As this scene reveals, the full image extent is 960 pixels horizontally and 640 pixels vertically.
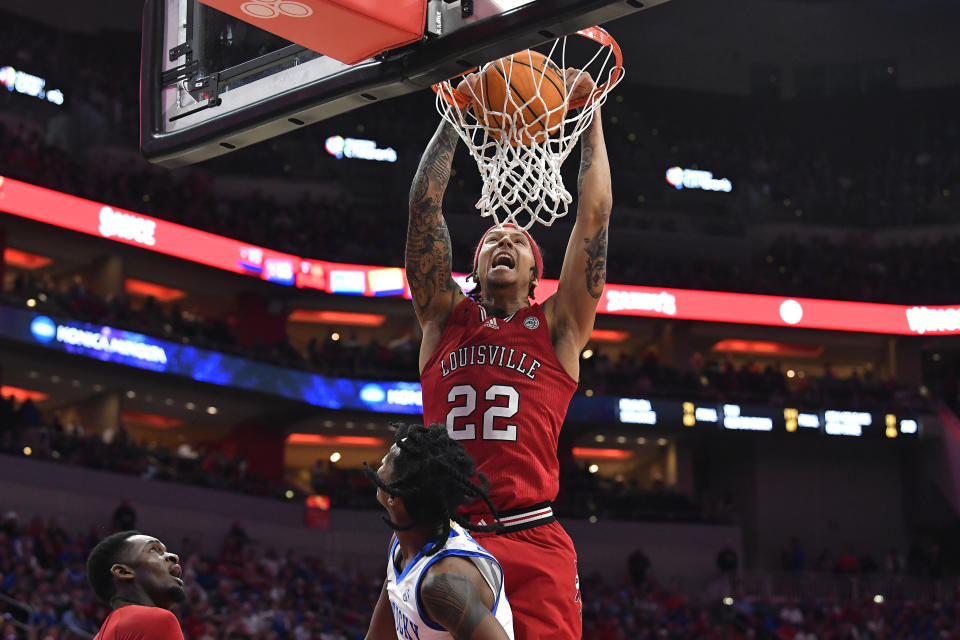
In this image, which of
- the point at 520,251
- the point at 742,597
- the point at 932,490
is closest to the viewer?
the point at 520,251

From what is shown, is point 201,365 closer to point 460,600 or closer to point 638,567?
point 638,567

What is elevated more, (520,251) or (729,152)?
(729,152)

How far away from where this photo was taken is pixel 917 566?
23922 mm

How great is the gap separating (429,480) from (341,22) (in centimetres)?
142

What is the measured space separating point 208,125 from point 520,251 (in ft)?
4.01

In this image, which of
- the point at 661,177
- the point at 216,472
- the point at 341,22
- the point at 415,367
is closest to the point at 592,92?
the point at 341,22

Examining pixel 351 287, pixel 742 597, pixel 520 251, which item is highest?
pixel 351 287

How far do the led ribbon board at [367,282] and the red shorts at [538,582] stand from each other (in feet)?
51.2

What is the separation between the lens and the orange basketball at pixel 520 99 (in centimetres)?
495

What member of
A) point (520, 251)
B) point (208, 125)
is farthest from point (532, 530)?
point (208, 125)

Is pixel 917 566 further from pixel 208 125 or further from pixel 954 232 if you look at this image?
pixel 208 125

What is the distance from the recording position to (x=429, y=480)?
3.48 m

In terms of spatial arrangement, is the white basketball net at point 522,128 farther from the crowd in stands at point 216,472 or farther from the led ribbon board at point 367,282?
the led ribbon board at point 367,282

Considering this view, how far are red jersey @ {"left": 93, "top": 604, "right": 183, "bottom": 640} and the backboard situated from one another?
5.15ft
